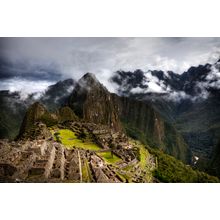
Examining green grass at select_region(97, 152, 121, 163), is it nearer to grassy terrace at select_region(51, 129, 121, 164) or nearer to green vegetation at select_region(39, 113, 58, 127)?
grassy terrace at select_region(51, 129, 121, 164)

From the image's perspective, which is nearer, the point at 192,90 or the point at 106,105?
the point at 192,90

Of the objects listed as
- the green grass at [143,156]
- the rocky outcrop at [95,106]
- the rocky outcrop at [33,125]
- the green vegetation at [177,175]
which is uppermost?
the rocky outcrop at [95,106]

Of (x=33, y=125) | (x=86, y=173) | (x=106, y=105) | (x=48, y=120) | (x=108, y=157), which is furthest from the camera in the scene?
(x=106, y=105)

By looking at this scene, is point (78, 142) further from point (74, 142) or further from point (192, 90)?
point (192, 90)

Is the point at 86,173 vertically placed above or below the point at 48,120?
below

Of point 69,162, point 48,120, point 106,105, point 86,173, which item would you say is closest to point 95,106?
point 106,105

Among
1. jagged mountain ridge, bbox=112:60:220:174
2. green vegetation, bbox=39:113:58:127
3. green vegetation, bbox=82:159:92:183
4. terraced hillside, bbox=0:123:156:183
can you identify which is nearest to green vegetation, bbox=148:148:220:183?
terraced hillside, bbox=0:123:156:183

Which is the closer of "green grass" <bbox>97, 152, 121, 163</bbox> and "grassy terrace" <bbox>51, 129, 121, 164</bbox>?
"green grass" <bbox>97, 152, 121, 163</bbox>

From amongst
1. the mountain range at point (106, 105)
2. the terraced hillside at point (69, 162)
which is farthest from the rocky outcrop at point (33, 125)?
the terraced hillside at point (69, 162)

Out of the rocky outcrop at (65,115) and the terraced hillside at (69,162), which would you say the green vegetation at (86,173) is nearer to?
the terraced hillside at (69,162)

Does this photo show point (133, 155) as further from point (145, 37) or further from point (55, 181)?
point (145, 37)
